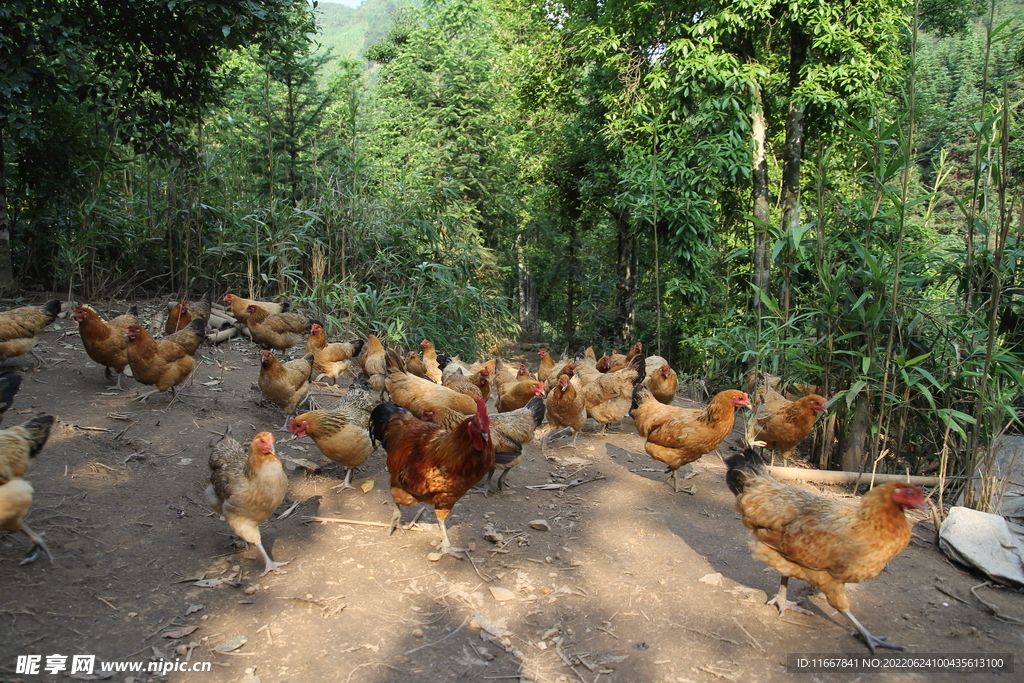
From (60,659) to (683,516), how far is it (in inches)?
180

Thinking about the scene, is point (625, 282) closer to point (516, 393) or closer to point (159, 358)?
point (516, 393)

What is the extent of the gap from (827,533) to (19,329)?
7.64m

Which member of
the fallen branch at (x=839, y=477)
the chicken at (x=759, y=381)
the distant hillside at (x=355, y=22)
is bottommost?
the fallen branch at (x=839, y=477)

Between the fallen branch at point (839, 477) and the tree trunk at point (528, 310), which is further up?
the tree trunk at point (528, 310)

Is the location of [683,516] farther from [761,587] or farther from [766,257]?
[766,257]

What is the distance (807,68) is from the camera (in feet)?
34.8

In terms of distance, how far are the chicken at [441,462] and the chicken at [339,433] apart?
677 mm

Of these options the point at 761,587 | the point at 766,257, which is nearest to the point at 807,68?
the point at 766,257

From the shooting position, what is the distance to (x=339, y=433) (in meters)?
5.33

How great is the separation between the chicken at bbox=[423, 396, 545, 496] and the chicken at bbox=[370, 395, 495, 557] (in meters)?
0.82

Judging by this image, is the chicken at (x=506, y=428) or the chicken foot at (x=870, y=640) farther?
the chicken at (x=506, y=428)

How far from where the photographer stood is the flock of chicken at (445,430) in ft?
12.0

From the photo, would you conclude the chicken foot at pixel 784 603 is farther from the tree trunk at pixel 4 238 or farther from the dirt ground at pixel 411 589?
the tree trunk at pixel 4 238

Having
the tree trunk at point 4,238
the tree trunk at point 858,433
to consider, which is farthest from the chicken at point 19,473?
the tree trunk at point 858,433
